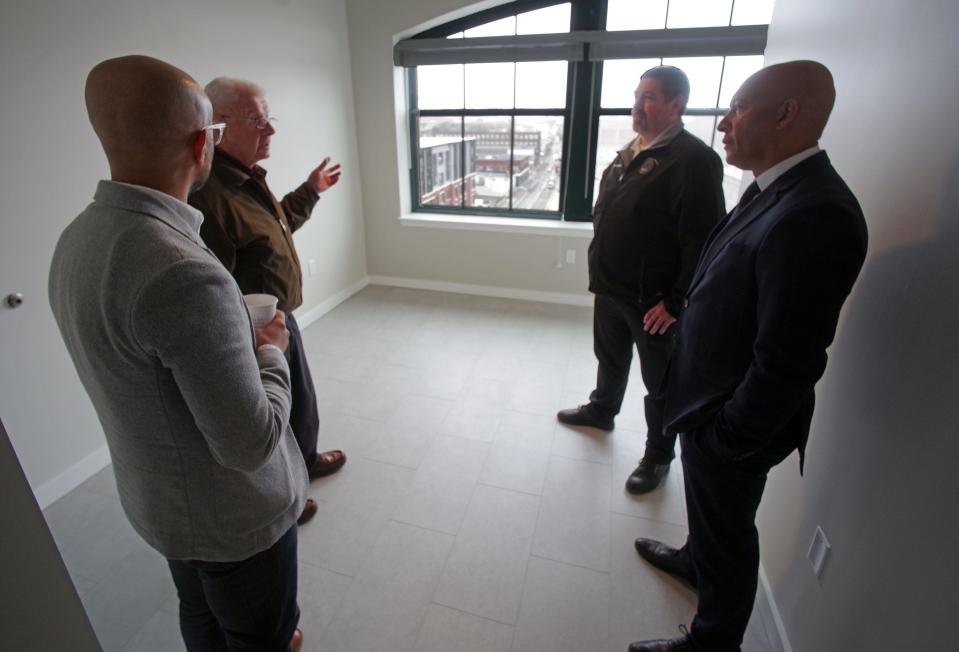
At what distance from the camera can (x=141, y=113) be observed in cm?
72

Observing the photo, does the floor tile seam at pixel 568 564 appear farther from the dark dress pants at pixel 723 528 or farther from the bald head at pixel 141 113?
the bald head at pixel 141 113

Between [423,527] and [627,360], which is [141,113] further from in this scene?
[627,360]

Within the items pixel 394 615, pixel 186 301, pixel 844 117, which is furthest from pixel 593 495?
pixel 186 301

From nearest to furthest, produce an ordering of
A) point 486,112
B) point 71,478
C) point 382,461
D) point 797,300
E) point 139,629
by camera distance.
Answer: point 797,300 → point 139,629 → point 71,478 → point 382,461 → point 486,112

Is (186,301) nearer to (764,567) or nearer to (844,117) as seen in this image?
(844,117)

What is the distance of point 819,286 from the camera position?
973mm

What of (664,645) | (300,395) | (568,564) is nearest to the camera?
(664,645)

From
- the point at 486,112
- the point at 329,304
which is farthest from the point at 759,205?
the point at 329,304

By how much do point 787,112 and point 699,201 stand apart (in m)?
0.70

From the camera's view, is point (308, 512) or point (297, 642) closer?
point (297, 642)

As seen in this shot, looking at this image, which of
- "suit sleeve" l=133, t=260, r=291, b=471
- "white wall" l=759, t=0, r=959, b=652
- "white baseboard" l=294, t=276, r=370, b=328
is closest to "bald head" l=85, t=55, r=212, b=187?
"suit sleeve" l=133, t=260, r=291, b=471

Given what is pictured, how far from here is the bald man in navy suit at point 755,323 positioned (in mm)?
982

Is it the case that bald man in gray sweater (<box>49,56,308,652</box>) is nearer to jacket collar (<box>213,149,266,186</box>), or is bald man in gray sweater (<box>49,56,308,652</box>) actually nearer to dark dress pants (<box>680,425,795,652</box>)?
jacket collar (<box>213,149,266,186</box>)

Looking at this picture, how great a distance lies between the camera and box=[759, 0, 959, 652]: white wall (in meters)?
0.92
